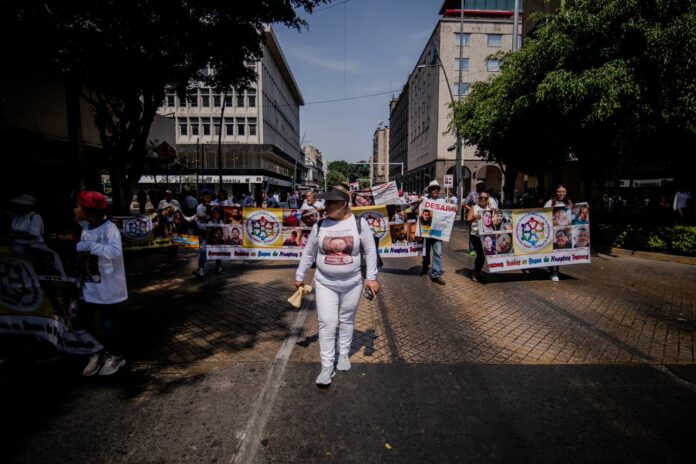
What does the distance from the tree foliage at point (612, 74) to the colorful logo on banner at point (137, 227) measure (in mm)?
12107

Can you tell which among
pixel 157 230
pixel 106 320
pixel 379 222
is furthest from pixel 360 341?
pixel 157 230

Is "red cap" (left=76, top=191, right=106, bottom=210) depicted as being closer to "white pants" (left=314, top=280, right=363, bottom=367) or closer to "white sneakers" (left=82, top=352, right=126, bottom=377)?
"white sneakers" (left=82, top=352, right=126, bottom=377)

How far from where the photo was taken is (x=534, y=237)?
8297mm

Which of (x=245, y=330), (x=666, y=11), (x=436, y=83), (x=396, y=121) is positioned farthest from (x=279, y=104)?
(x=245, y=330)

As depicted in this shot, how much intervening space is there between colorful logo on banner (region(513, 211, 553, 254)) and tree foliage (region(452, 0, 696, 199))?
3.74 m

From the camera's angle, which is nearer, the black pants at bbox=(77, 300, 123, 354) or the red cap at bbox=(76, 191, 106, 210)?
the red cap at bbox=(76, 191, 106, 210)

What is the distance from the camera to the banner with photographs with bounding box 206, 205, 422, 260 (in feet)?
29.8

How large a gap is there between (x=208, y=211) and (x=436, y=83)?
4434 centimetres

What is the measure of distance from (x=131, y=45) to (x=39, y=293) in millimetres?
7031

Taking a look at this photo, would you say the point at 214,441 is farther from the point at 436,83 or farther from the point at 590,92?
the point at 436,83

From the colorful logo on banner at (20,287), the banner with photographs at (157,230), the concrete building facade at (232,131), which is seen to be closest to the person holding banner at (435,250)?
the colorful logo on banner at (20,287)

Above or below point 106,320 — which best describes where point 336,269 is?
above

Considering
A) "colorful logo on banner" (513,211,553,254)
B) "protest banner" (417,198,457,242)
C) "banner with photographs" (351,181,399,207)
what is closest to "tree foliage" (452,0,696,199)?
"colorful logo on banner" (513,211,553,254)

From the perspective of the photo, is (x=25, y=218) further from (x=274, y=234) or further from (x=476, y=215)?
(x=476, y=215)
